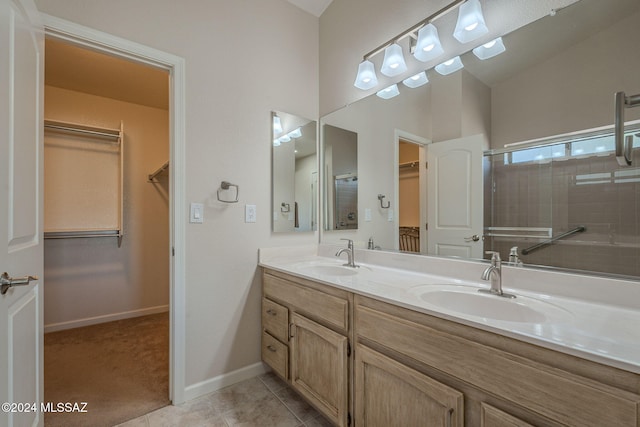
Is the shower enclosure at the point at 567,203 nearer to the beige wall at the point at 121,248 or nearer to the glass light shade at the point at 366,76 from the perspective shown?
the glass light shade at the point at 366,76

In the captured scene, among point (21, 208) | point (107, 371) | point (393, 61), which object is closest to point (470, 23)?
point (393, 61)

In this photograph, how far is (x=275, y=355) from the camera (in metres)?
1.84

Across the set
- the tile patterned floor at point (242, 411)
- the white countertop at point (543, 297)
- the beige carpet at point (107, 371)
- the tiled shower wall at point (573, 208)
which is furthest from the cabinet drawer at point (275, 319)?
the tiled shower wall at point (573, 208)

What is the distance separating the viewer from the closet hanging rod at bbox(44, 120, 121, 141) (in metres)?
2.69

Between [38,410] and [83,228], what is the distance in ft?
6.94

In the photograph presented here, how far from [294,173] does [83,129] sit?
2305mm

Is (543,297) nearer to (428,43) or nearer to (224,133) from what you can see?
(428,43)

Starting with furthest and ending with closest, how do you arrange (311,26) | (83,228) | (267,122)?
(83,228), (311,26), (267,122)

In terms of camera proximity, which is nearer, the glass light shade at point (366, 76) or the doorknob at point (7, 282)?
the doorknob at point (7, 282)

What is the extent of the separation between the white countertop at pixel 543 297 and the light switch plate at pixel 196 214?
556mm

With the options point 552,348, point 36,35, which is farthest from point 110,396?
point 552,348

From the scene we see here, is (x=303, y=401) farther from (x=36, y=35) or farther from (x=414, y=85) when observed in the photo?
(x=36, y=35)

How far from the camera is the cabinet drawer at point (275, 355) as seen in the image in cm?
173

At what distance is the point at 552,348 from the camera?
27.8 inches
